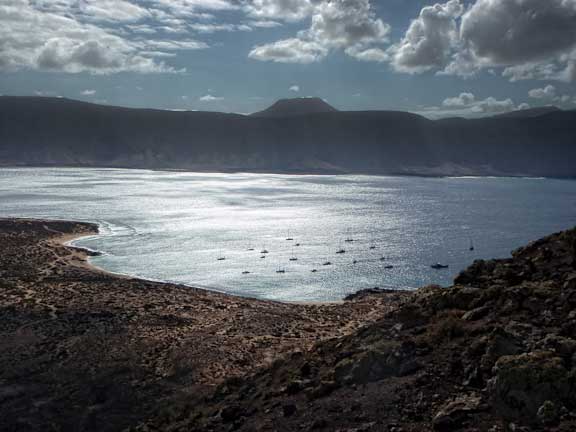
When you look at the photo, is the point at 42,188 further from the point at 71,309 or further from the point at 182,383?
the point at 182,383

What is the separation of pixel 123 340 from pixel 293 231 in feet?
195

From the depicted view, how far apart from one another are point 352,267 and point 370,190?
377 feet

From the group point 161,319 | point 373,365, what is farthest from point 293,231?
point 373,365

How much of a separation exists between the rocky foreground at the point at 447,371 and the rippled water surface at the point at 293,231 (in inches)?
1154

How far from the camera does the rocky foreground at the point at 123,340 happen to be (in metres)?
19.8

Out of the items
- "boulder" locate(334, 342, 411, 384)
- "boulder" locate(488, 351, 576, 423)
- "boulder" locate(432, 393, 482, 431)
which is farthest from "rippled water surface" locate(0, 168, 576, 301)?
"boulder" locate(488, 351, 576, 423)

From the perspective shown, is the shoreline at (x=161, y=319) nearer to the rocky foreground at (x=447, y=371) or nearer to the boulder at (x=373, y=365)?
the rocky foreground at (x=447, y=371)

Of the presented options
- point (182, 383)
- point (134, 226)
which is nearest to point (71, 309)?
point (182, 383)

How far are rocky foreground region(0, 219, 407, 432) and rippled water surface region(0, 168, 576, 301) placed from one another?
9.44 metres

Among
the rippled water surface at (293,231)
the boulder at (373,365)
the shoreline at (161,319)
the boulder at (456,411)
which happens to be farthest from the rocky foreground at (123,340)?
the boulder at (456,411)

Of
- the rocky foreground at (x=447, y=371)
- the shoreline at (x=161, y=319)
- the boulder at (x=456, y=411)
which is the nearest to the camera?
the boulder at (x=456, y=411)

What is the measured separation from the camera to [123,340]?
26.7 m

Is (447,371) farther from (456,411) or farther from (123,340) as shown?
(123,340)

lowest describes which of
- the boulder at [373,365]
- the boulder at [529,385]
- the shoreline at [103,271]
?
the shoreline at [103,271]
